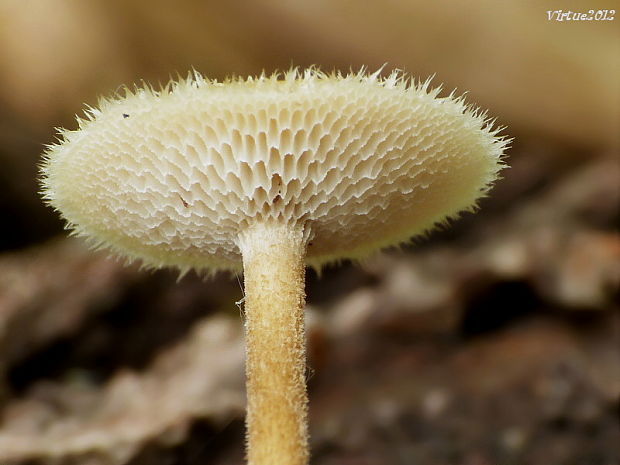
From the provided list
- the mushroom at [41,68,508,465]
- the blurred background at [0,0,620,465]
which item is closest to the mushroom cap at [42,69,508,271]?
the mushroom at [41,68,508,465]

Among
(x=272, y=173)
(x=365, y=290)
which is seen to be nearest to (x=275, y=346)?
(x=272, y=173)

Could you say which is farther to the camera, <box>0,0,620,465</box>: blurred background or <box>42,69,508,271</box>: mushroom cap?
<box>0,0,620,465</box>: blurred background

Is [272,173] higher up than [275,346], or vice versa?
[272,173]

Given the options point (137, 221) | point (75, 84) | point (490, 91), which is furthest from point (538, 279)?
point (75, 84)

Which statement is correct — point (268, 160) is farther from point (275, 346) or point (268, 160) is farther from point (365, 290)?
point (365, 290)

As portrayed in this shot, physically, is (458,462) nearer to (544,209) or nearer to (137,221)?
(137,221)

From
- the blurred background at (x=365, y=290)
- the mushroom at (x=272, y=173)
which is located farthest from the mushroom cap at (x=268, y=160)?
the blurred background at (x=365, y=290)

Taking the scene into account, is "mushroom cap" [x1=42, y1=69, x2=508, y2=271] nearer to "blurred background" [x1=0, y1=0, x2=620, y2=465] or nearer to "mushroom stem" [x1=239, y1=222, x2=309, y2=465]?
"mushroom stem" [x1=239, y1=222, x2=309, y2=465]

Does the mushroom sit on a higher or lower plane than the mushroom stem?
higher
